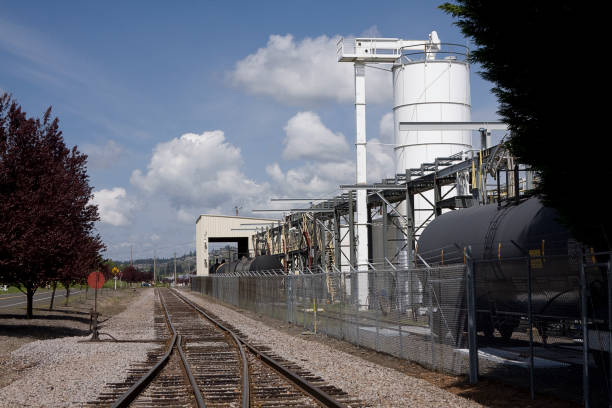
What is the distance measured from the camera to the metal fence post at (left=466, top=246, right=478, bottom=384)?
41.1 ft

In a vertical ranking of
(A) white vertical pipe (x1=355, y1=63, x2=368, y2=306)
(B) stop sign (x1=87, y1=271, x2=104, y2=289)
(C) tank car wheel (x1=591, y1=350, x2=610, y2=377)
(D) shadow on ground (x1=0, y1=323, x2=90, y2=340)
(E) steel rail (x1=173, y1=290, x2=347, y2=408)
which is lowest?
(D) shadow on ground (x1=0, y1=323, x2=90, y2=340)

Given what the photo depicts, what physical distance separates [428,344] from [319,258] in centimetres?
3413

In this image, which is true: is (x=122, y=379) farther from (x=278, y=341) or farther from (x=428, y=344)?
(x=278, y=341)

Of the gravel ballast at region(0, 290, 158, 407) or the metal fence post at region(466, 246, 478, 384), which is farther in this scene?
the metal fence post at region(466, 246, 478, 384)

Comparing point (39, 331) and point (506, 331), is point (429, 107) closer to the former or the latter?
point (39, 331)

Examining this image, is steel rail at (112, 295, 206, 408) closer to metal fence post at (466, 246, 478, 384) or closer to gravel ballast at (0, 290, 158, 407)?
gravel ballast at (0, 290, 158, 407)

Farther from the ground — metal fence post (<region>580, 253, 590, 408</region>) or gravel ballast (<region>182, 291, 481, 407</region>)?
metal fence post (<region>580, 253, 590, 408</region>)

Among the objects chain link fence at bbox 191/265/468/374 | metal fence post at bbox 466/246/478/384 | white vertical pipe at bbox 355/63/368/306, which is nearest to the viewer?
metal fence post at bbox 466/246/478/384

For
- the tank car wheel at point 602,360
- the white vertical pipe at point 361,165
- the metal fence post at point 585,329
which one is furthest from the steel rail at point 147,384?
the white vertical pipe at point 361,165

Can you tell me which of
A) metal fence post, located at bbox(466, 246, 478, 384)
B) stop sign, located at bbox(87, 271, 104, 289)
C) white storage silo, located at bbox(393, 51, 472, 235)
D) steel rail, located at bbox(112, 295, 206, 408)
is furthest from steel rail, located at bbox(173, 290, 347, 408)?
white storage silo, located at bbox(393, 51, 472, 235)

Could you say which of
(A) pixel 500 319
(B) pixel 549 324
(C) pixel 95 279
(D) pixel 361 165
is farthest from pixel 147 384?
(D) pixel 361 165

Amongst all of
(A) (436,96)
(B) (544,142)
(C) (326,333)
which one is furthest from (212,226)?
(B) (544,142)

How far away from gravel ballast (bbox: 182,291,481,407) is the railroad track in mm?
389

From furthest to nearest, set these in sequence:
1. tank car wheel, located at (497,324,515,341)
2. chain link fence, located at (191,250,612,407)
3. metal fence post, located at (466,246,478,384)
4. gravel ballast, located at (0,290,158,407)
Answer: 1. metal fence post, located at (466,246,478,384)
2. tank car wheel, located at (497,324,515,341)
3. gravel ballast, located at (0,290,158,407)
4. chain link fence, located at (191,250,612,407)
